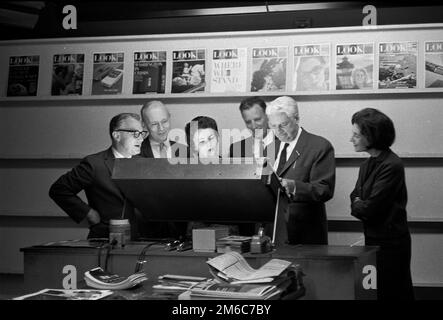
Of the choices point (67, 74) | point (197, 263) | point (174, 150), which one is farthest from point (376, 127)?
point (67, 74)

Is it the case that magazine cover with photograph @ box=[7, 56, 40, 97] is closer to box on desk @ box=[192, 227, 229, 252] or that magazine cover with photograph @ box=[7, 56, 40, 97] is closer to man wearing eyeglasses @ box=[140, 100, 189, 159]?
man wearing eyeglasses @ box=[140, 100, 189, 159]

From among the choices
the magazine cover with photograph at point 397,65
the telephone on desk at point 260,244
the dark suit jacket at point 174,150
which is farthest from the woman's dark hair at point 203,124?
the telephone on desk at point 260,244

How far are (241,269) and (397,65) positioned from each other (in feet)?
5.97

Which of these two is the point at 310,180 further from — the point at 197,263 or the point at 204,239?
the point at 197,263

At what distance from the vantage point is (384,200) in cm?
342

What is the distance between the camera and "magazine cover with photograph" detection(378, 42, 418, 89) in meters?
3.84

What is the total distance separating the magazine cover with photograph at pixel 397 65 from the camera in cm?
384

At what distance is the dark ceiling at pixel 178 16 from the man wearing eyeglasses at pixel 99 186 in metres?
0.62

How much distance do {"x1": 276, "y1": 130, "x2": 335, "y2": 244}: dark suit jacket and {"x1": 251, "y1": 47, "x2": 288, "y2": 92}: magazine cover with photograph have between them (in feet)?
1.58

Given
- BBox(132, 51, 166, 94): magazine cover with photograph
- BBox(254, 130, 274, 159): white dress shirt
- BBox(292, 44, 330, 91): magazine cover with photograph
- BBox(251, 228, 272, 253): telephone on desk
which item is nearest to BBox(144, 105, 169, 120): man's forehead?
BBox(132, 51, 166, 94): magazine cover with photograph

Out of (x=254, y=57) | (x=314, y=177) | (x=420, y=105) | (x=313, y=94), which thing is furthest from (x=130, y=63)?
(x=420, y=105)

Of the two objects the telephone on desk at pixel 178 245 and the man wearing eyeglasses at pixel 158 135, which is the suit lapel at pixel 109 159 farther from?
the telephone on desk at pixel 178 245
